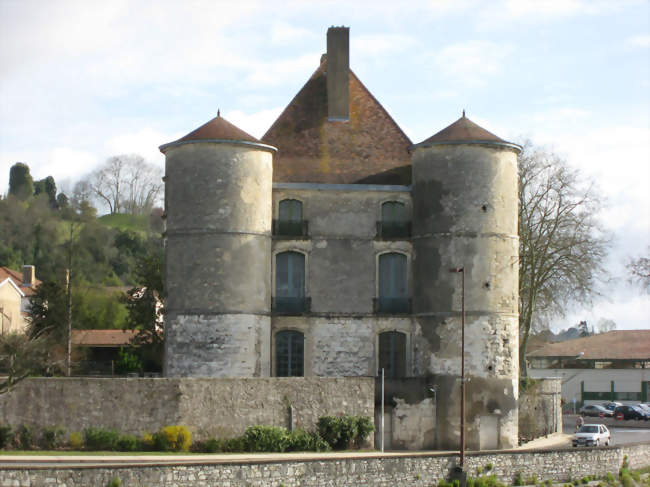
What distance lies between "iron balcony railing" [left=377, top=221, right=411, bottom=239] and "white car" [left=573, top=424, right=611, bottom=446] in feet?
33.6

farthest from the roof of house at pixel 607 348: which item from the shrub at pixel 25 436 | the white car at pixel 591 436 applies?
the shrub at pixel 25 436

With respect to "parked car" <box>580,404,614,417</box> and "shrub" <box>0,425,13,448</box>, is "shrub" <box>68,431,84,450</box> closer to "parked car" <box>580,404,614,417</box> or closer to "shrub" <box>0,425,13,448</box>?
"shrub" <box>0,425,13,448</box>

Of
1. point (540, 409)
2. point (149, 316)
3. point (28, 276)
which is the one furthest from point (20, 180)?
point (540, 409)

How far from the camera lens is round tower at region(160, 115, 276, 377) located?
40.1 m

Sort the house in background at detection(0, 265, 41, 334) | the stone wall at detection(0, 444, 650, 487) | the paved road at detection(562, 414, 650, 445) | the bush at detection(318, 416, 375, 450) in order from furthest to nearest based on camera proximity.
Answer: the house in background at detection(0, 265, 41, 334) → the paved road at detection(562, 414, 650, 445) → the bush at detection(318, 416, 375, 450) → the stone wall at detection(0, 444, 650, 487)

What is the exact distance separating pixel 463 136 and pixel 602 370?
36905mm

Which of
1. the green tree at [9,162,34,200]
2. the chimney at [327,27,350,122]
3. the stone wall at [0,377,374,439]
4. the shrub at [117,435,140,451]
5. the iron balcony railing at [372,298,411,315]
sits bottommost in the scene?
the shrub at [117,435,140,451]

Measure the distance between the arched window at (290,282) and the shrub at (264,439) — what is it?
24.5 feet

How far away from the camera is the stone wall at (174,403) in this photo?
34688 millimetres

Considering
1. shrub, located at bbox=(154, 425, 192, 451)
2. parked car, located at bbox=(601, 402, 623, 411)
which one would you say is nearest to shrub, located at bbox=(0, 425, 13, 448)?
shrub, located at bbox=(154, 425, 192, 451)

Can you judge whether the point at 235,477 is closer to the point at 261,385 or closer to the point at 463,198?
the point at 261,385

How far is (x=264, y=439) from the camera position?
35.9m

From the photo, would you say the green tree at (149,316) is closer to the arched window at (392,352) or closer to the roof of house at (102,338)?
the roof of house at (102,338)

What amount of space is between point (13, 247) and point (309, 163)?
6340 centimetres
